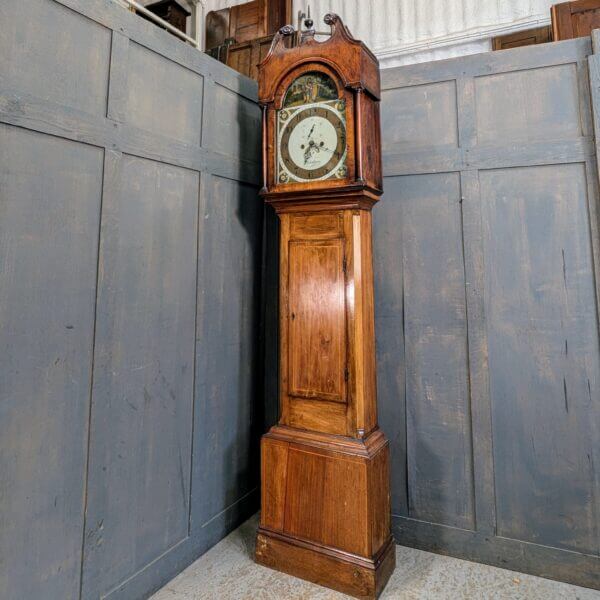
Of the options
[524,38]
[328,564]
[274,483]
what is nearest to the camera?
[328,564]

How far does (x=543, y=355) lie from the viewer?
5.51 ft

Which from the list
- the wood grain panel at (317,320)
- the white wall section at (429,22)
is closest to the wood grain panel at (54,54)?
the wood grain panel at (317,320)

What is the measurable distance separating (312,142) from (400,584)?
172 cm

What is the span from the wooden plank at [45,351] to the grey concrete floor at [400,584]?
1.61ft

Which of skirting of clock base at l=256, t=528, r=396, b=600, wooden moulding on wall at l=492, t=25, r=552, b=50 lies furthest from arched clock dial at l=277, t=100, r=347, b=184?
wooden moulding on wall at l=492, t=25, r=552, b=50

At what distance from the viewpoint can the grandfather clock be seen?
150cm

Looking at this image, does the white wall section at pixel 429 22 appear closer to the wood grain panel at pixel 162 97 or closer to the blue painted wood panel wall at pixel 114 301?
the blue painted wood panel wall at pixel 114 301

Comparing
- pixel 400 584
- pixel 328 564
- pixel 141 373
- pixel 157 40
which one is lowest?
pixel 400 584

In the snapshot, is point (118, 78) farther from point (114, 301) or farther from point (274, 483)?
point (274, 483)

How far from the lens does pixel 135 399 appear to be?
147 centimetres

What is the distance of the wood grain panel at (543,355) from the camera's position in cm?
162

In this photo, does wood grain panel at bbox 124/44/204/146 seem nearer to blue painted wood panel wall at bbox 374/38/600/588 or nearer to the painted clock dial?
the painted clock dial

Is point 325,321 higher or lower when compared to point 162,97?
lower

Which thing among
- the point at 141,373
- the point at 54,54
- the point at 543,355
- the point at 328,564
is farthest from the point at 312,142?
the point at 328,564
